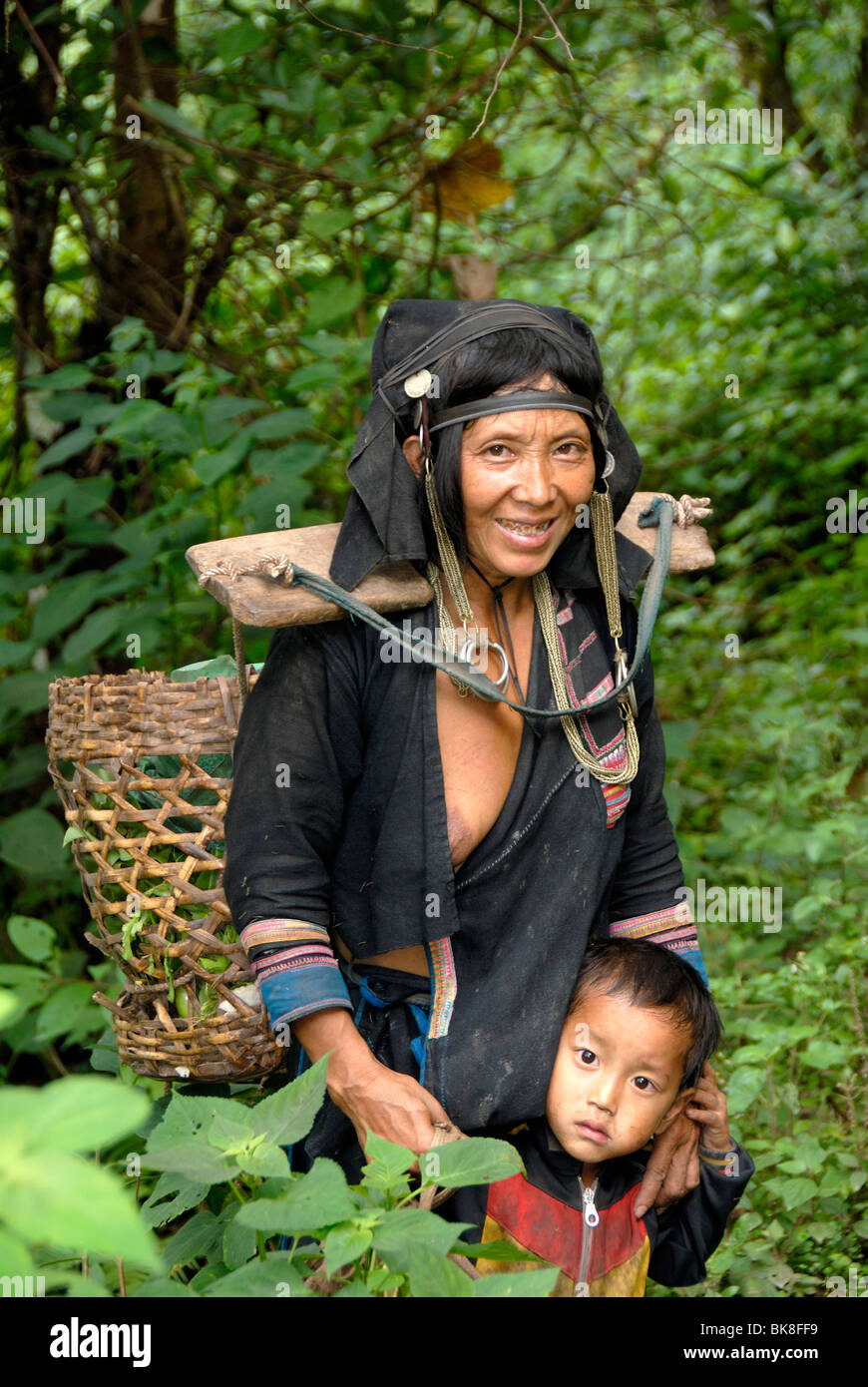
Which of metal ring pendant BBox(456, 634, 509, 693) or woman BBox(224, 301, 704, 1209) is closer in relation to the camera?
woman BBox(224, 301, 704, 1209)

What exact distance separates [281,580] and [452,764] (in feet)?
1.37

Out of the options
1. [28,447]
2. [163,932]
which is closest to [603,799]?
[163,932]

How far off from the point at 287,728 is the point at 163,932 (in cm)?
46

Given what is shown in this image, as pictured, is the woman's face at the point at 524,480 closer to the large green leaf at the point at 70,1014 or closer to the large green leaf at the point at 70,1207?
the large green leaf at the point at 70,1207

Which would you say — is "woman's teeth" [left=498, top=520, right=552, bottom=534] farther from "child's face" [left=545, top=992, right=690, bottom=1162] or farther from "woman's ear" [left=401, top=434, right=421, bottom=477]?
"child's face" [left=545, top=992, right=690, bottom=1162]

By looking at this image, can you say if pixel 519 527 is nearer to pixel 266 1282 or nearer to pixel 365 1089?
pixel 365 1089

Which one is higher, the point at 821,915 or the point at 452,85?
the point at 452,85

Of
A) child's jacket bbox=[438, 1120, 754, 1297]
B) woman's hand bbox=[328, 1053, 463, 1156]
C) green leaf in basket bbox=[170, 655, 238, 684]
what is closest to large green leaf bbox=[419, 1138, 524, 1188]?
woman's hand bbox=[328, 1053, 463, 1156]

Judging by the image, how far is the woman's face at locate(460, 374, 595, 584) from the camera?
196 cm

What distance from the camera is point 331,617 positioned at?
6.43 ft

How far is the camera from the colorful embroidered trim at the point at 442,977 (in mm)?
2074

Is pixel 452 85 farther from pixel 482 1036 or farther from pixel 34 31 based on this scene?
pixel 482 1036

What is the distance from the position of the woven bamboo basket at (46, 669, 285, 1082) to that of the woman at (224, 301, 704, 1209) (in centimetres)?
17

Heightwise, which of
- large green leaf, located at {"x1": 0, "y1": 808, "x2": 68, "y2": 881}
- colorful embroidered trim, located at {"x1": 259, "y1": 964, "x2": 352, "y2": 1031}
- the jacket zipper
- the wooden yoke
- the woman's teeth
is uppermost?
the woman's teeth
